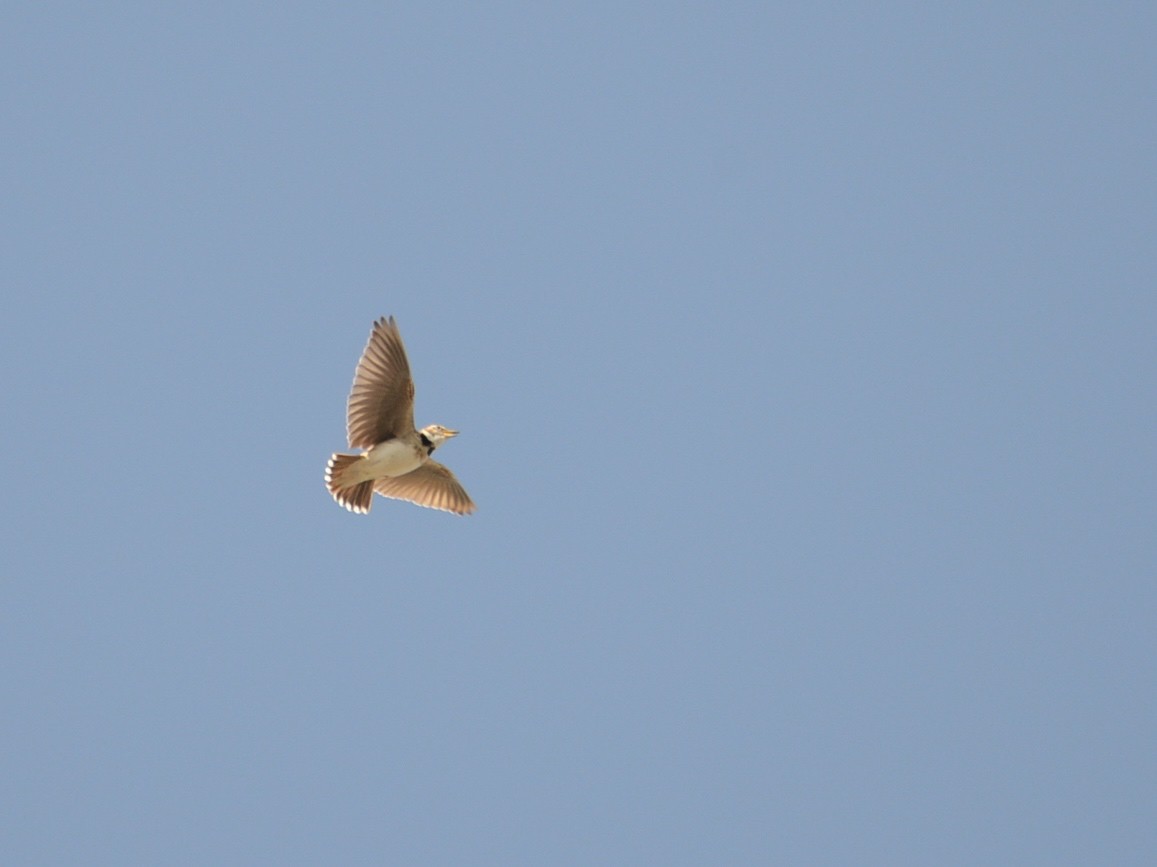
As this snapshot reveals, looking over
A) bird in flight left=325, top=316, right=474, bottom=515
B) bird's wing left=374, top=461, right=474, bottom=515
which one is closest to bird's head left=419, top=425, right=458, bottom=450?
bird in flight left=325, top=316, right=474, bottom=515

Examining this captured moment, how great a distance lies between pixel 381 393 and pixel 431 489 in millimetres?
3372

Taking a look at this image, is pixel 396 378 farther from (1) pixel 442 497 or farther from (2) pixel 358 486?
(1) pixel 442 497

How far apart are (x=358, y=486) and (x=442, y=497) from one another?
96.1 inches

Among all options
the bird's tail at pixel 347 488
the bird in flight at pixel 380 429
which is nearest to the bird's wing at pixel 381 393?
the bird in flight at pixel 380 429

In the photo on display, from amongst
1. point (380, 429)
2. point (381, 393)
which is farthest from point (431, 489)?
point (381, 393)

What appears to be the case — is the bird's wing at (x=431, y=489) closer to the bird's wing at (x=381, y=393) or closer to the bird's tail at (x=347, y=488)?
the bird's tail at (x=347, y=488)

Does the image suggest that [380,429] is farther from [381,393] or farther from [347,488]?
[347,488]

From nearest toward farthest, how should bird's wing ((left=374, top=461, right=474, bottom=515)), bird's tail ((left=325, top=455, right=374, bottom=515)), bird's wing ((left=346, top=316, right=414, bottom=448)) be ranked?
bird's wing ((left=346, top=316, right=414, bottom=448)) → bird's tail ((left=325, top=455, right=374, bottom=515)) → bird's wing ((left=374, top=461, right=474, bottom=515))

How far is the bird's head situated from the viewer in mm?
21516

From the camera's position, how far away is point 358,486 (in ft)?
72.0

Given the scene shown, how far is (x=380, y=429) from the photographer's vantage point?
69.8 feet

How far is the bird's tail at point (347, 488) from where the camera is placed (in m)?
21.1

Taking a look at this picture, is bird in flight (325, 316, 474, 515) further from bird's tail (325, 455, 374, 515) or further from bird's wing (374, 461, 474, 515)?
bird's wing (374, 461, 474, 515)

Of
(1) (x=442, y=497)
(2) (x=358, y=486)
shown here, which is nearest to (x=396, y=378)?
(2) (x=358, y=486)
